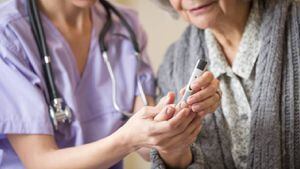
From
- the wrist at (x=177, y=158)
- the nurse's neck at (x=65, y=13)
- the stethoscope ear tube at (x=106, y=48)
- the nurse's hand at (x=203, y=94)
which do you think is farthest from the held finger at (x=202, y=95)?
the nurse's neck at (x=65, y=13)

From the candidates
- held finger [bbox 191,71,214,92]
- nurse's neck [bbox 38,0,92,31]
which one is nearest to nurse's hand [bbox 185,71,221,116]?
held finger [bbox 191,71,214,92]

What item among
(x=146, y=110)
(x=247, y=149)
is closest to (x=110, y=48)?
(x=146, y=110)

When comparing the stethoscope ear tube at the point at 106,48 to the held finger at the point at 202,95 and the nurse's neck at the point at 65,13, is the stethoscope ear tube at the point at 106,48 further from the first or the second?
the held finger at the point at 202,95

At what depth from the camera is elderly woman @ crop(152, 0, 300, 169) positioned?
967mm

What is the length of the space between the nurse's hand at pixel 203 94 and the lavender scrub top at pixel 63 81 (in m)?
0.35

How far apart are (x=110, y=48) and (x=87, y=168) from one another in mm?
379

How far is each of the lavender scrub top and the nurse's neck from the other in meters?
0.03

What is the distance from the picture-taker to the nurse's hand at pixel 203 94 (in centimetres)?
80

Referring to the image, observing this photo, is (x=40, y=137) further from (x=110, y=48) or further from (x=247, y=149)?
(x=247, y=149)

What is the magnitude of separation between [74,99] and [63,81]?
0.05m

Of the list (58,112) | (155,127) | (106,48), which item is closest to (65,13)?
(106,48)

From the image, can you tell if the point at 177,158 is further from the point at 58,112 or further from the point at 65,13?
the point at 65,13

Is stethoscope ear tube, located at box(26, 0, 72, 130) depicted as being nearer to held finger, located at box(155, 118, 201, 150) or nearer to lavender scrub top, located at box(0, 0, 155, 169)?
lavender scrub top, located at box(0, 0, 155, 169)

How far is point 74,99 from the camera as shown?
40.3 inches
